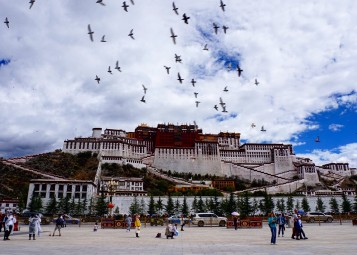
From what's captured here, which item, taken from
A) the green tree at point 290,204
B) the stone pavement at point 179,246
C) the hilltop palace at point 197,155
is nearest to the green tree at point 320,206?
Result: the green tree at point 290,204

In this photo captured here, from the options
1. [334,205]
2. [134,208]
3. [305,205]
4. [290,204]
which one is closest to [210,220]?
[134,208]

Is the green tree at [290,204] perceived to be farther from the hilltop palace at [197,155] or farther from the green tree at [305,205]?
the hilltop palace at [197,155]

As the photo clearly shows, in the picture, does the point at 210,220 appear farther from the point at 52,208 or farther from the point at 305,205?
the point at 52,208

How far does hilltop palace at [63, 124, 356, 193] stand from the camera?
10688 cm

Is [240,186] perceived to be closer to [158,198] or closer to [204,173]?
[204,173]

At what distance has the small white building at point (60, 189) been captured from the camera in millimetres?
70438

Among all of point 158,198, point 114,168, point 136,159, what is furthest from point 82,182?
point 136,159

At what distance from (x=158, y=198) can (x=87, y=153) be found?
4653 cm

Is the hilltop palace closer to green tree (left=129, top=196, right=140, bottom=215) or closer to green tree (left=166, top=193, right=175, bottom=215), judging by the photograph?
green tree (left=129, top=196, right=140, bottom=215)

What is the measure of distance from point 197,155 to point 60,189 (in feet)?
177

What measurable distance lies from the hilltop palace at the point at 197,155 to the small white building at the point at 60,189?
3059cm

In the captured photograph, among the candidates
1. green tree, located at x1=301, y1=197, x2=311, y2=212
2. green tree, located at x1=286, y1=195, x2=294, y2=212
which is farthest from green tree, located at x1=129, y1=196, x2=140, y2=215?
green tree, located at x1=301, y1=197, x2=311, y2=212

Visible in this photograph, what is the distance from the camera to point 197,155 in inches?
4486

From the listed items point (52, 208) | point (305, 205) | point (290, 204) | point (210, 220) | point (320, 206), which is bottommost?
point (210, 220)
